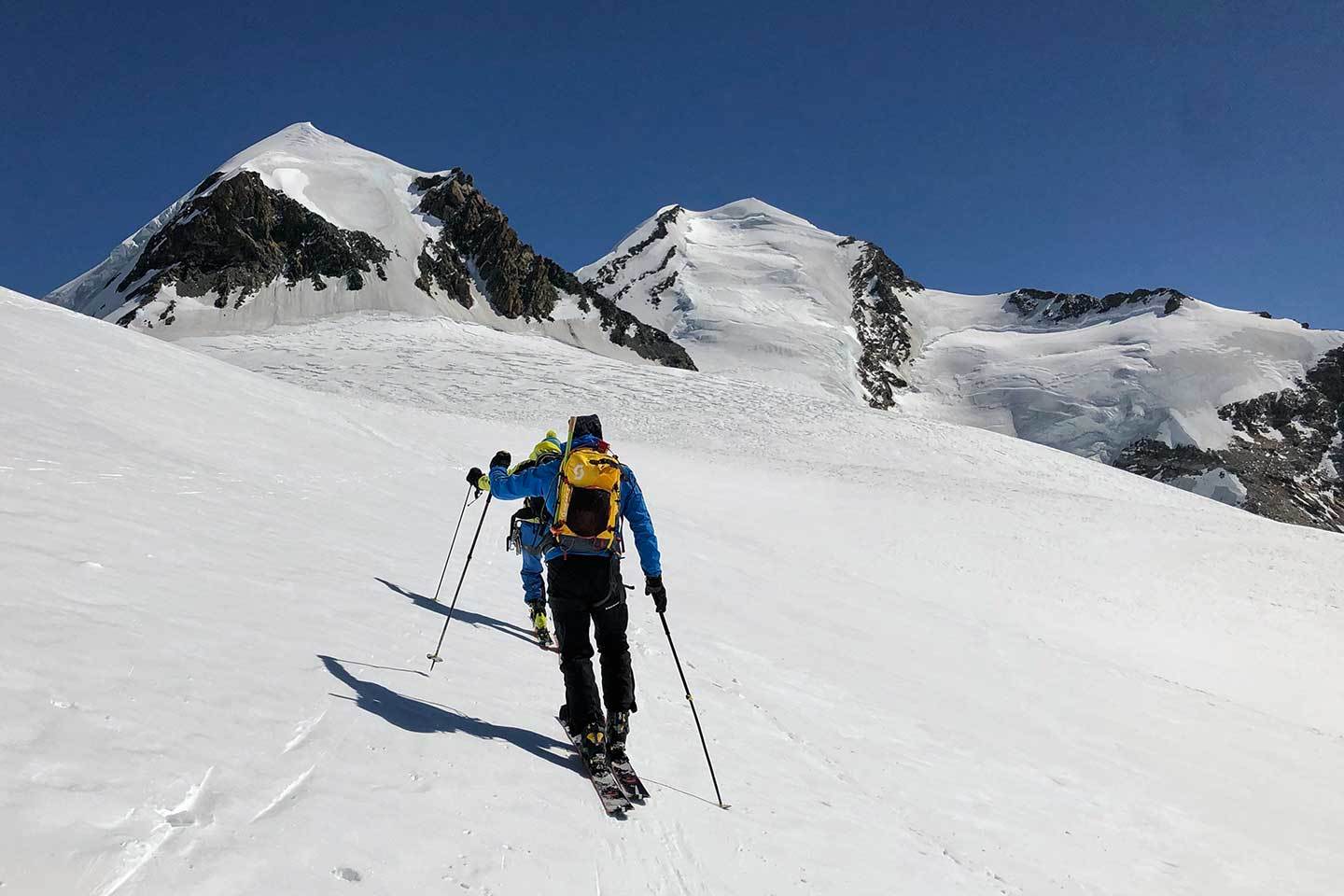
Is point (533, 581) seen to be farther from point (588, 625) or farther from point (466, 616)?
point (588, 625)

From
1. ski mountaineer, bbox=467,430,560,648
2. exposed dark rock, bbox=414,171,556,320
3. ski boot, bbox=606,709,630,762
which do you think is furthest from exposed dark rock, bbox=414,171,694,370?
ski boot, bbox=606,709,630,762

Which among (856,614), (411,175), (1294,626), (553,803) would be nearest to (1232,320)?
(411,175)

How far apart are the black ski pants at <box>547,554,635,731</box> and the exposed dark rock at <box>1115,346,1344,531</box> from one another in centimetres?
12148

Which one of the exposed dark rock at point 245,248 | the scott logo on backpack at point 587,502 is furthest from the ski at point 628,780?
the exposed dark rock at point 245,248

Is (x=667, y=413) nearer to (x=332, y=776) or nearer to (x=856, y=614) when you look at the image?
(x=856, y=614)

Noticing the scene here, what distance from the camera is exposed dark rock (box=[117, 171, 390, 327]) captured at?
243 feet

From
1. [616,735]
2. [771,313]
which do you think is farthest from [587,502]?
[771,313]

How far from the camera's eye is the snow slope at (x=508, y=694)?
10.7 ft

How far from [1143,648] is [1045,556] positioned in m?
4.97

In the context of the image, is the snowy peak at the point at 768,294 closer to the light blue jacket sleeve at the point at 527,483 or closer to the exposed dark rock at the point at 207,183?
the exposed dark rock at the point at 207,183

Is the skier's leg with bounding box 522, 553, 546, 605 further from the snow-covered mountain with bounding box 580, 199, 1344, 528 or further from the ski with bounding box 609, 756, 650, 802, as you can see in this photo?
the snow-covered mountain with bounding box 580, 199, 1344, 528

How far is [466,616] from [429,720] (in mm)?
3320

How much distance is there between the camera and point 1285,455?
126125mm

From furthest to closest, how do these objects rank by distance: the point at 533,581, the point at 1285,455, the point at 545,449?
the point at 1285,455 < the point at 533,581 < the point at 545,449
